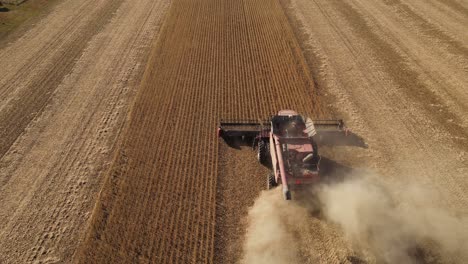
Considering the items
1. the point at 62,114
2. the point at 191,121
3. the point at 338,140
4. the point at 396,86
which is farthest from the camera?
the point at 396,86

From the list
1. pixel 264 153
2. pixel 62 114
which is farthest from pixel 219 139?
pixel 62 114

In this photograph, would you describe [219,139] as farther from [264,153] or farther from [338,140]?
[338,140]

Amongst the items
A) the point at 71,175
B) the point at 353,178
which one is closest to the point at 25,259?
the point at 71,175

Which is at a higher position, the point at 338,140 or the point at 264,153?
the point at 264,153

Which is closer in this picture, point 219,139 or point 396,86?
point 219,139

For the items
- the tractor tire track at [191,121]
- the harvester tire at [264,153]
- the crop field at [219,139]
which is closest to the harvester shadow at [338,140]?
the crop field at [219,139]

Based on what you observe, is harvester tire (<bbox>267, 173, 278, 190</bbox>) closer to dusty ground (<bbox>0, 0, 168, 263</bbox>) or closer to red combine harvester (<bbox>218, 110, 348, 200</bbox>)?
red combine harvester (<bbox>218, 110, 348, 200</bbox>)

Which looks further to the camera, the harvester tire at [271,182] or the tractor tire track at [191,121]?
the harvester tire at [271,182]

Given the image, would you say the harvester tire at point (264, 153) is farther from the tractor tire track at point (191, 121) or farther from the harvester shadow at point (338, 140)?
the harvester shadow at point (338, 140)

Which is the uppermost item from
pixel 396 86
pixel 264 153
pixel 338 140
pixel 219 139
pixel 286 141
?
pixel 286 141
